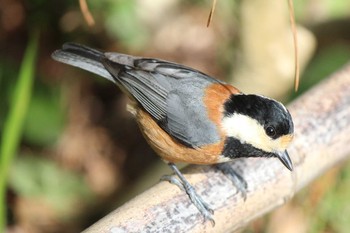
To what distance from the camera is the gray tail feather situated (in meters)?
2.97

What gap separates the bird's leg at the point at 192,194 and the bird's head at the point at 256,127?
0.18 meters

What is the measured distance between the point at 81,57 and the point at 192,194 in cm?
78

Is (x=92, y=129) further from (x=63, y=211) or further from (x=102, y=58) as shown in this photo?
(x=102, y=58)

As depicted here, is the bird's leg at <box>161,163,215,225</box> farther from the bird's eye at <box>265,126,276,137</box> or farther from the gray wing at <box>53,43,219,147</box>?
the bird's eye at <box>265,126,276,137</box>

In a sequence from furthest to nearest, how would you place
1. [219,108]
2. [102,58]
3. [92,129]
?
[92,129] < [102,58] < [219,108]

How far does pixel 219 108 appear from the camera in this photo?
8.79 ft

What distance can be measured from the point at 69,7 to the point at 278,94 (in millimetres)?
1148

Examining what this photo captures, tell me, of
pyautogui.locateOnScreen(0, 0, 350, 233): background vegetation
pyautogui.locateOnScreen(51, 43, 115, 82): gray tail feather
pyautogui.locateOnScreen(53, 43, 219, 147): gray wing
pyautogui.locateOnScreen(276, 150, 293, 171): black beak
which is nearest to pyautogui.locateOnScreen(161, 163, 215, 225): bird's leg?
pyautogui.locateOnScreen(53, 43, 219, 147): gray wing

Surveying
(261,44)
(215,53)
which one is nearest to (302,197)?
(261,44)

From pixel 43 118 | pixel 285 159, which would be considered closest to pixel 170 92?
pixel 285 159

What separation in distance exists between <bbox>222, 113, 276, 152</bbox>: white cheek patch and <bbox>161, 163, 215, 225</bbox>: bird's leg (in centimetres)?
23

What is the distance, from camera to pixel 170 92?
2777mm

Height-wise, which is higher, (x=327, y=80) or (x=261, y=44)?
(x=261, y=44)

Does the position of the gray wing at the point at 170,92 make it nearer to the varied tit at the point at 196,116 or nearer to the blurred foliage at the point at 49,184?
the varied tit at the point at 196,116
